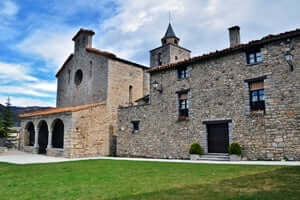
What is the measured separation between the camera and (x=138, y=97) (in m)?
21.9

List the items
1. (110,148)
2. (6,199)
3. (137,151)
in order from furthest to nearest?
(110,148), (137,151), (6,199)

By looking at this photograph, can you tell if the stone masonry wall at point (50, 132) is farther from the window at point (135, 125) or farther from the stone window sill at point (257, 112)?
the stone window sill at point (257, 112)

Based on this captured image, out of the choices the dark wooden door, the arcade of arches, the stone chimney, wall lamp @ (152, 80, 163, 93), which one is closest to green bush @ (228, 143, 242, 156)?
the dark wooden door

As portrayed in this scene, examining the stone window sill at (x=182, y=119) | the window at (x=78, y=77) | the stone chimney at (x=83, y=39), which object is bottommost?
the stone window sill at (x=182, y=119)

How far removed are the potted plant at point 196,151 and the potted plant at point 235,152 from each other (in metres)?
1.86

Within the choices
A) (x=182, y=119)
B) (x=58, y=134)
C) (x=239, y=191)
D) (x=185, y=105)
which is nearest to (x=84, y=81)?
(x=58, y=134)

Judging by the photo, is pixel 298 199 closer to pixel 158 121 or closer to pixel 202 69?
pixel 202 69

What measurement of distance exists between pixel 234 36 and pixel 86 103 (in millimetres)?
13133

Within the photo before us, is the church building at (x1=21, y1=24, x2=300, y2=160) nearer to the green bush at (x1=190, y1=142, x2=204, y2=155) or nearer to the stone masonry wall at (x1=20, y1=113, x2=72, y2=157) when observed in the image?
the stone masonry wall at (x1=20, y1=113, x2=72, y2=157)

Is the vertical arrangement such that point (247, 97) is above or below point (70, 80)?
below

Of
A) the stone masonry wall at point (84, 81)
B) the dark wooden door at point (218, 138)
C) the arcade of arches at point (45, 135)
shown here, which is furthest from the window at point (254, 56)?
the arcade of arches at point (45, 135)

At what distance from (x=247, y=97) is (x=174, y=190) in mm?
8942

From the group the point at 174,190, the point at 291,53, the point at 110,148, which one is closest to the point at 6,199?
the point at 174,190

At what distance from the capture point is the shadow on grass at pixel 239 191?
4363mm
